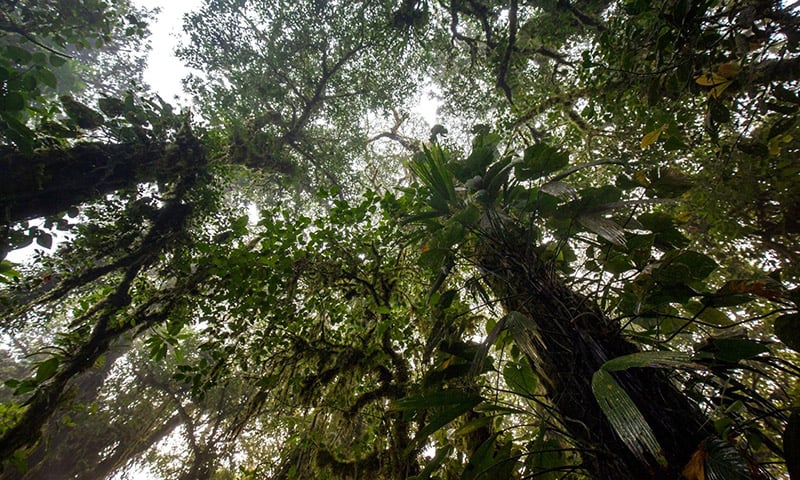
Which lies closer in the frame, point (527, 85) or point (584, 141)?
point (584, 141)

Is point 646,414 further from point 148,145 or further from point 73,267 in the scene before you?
point 148,145

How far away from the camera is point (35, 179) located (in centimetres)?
315

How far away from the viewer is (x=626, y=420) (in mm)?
741

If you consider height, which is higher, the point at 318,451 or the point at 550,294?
the point at 550,294

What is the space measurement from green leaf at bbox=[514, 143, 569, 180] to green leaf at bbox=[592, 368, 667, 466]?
1.05 meters

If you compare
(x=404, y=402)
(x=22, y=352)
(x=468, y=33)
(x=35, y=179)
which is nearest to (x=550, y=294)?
(x=404, y=402)

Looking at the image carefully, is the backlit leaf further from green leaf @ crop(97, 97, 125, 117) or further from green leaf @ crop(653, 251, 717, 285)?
green leaf @ crop(97, 97, 125, 117)

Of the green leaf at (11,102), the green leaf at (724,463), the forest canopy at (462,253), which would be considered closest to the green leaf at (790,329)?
the forest canopy at (462,253)

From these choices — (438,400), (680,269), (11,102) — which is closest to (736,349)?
(680,269)

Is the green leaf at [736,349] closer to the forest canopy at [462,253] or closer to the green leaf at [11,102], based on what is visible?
the forest canopy at [462,253]

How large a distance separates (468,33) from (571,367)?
7239mm

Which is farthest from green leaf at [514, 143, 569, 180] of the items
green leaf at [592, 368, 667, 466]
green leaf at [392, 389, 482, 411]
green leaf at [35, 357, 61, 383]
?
green leaf at [35, 357, 61, 383]

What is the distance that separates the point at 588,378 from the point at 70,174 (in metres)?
5.38

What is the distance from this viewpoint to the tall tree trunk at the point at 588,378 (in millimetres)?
877
